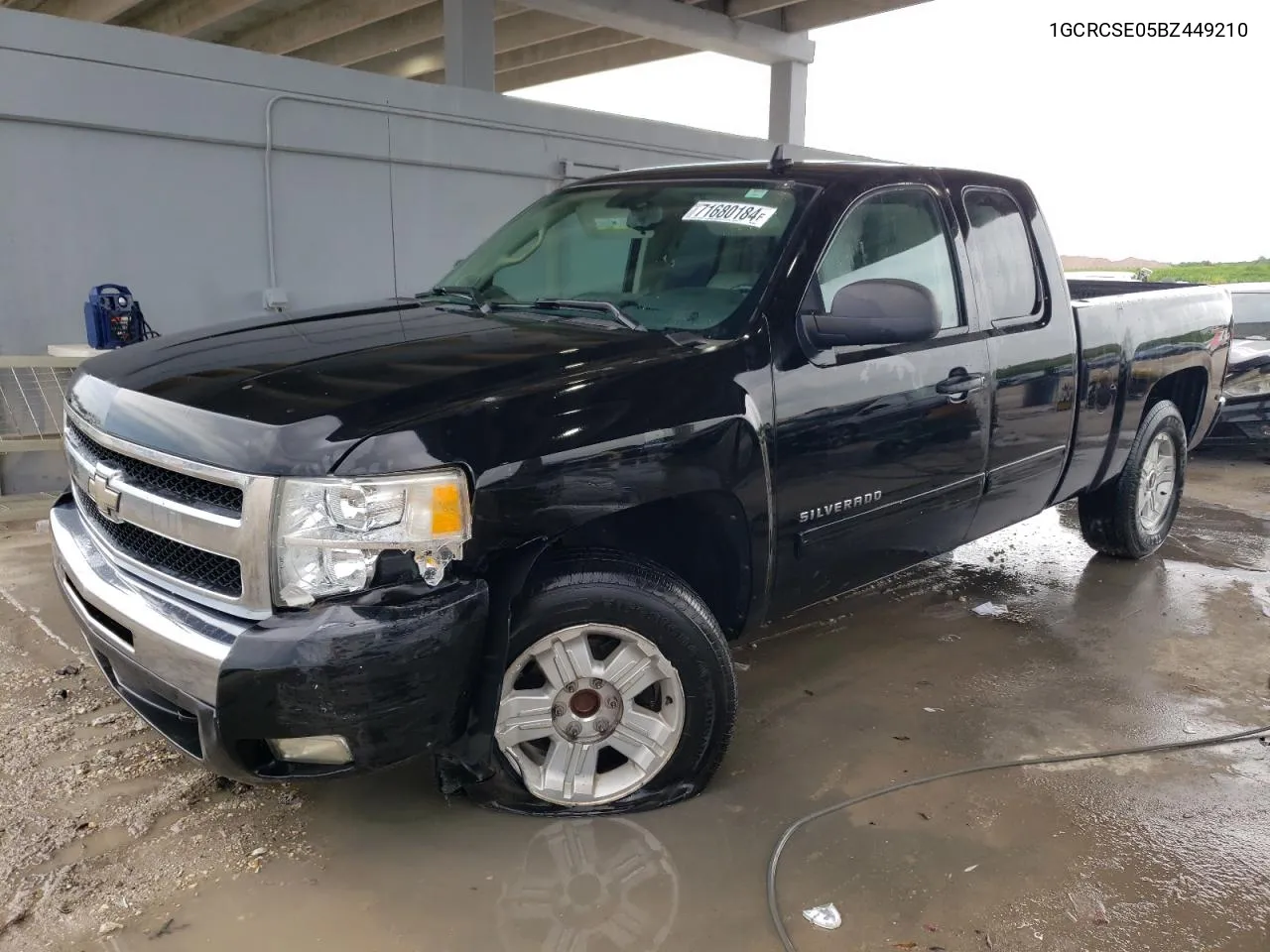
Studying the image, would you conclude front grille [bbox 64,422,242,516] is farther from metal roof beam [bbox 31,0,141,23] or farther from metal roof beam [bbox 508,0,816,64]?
metal roof beam [bbox 31,0,141,23]

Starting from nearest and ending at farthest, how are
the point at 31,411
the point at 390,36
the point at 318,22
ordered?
the point at 31,411 < the point at 318,22 < the point at 390,36

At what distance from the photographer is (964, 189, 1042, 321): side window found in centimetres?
390

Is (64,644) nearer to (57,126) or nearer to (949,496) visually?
(949,496)

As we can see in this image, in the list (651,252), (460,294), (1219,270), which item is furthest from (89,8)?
(1219,270)

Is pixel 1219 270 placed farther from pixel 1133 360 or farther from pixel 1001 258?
pixel 1001 258

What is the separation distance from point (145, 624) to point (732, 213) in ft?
7.23

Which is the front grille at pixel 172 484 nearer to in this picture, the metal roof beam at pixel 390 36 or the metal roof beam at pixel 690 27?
the metal roof beam at pixel 690 27

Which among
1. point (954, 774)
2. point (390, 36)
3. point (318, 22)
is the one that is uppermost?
point (390, 36)

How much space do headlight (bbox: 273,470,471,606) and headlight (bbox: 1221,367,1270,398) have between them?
26.5 ft

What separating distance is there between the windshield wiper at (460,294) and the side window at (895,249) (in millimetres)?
1178

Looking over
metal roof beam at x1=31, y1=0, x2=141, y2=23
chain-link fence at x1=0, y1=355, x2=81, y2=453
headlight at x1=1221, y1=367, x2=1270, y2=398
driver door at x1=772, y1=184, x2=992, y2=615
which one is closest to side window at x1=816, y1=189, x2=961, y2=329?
driver door at x1=772, y1=184, x2=992, y2=615

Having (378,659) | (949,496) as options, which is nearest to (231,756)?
(378,659)

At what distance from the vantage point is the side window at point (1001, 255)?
3900mm

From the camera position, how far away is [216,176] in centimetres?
707
